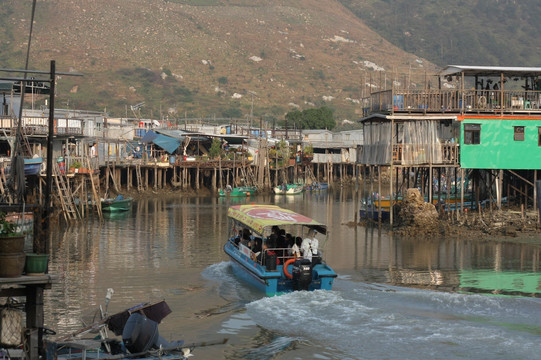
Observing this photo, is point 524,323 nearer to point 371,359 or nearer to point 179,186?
point 371,359

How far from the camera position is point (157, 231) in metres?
40.6

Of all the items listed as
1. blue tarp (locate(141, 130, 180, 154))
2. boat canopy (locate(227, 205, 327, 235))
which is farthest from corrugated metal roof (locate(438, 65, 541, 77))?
blue tarp (locate(141, 130, 180, 154))

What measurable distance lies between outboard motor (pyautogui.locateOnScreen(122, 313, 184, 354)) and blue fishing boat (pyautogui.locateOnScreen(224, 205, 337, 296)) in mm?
7732

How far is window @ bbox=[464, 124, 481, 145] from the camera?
3809 cm

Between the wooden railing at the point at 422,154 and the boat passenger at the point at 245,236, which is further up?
the wooden railing at the point at 422,154

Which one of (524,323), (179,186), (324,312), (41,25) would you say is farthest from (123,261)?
(41,25)

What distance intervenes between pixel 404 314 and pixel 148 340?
8.45m

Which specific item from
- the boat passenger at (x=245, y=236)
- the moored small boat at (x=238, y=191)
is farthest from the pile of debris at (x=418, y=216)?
the moored small boat at (x=238, y=191)

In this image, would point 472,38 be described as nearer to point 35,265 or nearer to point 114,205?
point 114,205

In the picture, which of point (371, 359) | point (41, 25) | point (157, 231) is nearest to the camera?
point (371, 359)

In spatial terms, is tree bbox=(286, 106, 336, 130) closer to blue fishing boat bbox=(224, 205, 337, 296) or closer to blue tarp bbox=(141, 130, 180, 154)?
blue tarp bbox=(141, 130, 180, 154)

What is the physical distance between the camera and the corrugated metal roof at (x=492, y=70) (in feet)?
122

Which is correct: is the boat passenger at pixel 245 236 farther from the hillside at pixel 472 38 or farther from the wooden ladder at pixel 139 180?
the hillside at pixel 472 38

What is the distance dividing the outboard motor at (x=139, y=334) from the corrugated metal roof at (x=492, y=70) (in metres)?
26.3
